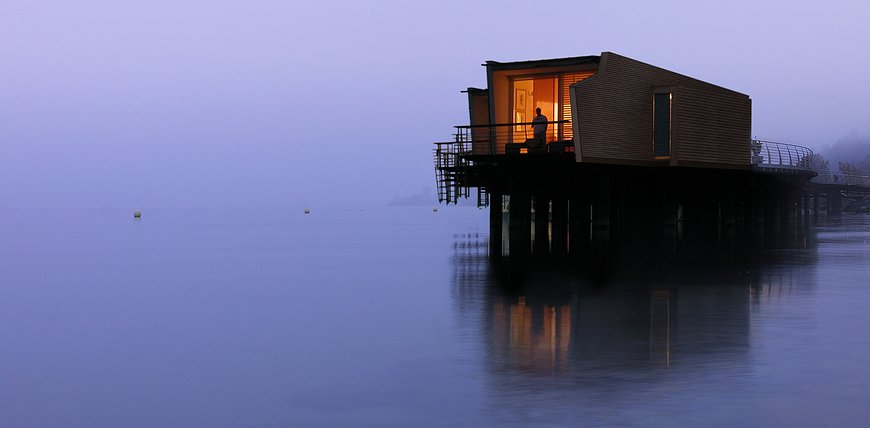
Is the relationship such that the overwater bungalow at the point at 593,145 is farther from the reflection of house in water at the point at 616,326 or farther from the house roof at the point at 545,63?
the reflection of house in water at the point at 616,326

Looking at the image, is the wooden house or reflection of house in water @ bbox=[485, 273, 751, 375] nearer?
reflection of house in water @ bbox=[485, 273, 751, 375]

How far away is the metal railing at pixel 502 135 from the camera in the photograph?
38.1m

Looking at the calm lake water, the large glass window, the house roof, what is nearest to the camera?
the calm lake water

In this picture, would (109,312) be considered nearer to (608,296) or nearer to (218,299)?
(218,299)

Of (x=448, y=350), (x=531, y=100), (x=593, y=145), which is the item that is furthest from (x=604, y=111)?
(x=448, y=350)

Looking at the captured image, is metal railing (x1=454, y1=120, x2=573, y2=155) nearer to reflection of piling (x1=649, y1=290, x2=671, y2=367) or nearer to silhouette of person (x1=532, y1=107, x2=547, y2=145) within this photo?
silhouette of person (x1=532, y1=107, x2=547, y2=145)

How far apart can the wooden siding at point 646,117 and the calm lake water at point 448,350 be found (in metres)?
13.0

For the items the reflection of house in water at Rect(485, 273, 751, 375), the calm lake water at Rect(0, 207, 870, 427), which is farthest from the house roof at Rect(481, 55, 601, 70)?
the reflection of house in water at Rect(485, 273, 751, 375)

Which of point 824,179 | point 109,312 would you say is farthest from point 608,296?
point 824,179

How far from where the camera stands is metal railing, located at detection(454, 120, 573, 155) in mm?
38125

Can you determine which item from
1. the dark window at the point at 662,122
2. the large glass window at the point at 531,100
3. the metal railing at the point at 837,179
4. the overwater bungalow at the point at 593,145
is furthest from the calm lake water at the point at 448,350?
the metal railing at the point at 837,179

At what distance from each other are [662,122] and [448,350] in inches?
1195

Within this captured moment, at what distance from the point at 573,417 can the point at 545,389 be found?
3.81 feet

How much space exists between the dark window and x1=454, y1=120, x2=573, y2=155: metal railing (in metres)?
4.17
